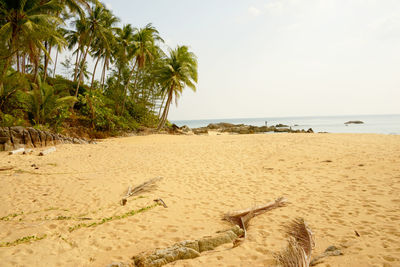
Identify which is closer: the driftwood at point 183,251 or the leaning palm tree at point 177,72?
the driftwood at point 183,251

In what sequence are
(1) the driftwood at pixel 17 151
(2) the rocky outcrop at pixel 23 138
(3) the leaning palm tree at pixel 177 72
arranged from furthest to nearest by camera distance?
1. (3) the leaning palm tree at pixel 177 72
2. (2) the rocky outcrop at pixel 23 138
3. (1) the driftwood at pixel 17 151

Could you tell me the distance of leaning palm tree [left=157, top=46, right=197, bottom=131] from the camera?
19.6 m

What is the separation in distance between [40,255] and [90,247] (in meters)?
0.60

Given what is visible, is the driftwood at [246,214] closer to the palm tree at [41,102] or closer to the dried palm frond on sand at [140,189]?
the dried palm frond on sand at [140,189]

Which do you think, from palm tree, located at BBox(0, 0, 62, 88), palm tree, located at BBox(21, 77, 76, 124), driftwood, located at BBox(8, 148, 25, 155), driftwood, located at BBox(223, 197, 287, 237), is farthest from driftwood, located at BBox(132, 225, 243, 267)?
palm tree, located at BBox(21, 77, 76, 124)

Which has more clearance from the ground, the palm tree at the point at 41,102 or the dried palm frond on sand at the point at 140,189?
the palm tree at the point at 41,102

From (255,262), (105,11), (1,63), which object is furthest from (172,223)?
(105,11)

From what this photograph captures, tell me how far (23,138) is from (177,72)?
13.2 meters

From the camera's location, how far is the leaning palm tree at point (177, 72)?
1959 cm

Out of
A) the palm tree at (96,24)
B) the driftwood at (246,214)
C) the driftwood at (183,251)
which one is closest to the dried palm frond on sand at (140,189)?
the driftwood at (183,251)

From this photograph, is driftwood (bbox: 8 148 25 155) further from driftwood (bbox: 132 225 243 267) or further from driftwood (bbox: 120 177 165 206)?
driftwood (bbox: 132 225 243 267)

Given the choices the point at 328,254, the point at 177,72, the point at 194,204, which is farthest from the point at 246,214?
the point at 177,72

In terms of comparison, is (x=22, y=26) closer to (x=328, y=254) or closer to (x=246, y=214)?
(x=246, y=214)

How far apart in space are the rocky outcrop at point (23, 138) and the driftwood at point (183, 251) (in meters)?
10.0
